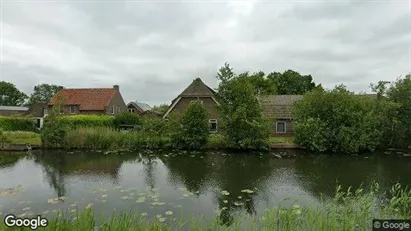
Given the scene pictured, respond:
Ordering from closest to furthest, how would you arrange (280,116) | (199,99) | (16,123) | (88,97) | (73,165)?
(73,165) < (280,116) < (199,99) < (16,123) < (88,97)

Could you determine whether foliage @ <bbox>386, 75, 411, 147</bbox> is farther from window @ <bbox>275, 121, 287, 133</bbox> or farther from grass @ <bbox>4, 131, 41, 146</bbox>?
grass @ <bbox>4, 131, 41, 146</bbox>

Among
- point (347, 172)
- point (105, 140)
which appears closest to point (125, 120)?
point (105, 140)

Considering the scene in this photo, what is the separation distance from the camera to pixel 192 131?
26812mm

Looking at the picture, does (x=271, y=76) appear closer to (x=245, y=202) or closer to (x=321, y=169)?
(x=321, y=169)

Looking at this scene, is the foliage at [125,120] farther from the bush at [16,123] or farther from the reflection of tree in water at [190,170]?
the reflection of tree in water at [190,170]

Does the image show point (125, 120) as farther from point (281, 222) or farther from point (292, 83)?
point (292, 83)

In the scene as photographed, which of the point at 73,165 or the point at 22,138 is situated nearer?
the point at 73,165

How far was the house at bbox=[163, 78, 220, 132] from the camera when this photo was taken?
31688 mm

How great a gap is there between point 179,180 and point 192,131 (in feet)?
39.9

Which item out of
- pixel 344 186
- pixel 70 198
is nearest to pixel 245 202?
pixel 344 186

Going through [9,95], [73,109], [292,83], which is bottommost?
[73,109]

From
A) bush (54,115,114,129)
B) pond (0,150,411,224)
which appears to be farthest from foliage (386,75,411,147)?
bush (54,115,114,129)

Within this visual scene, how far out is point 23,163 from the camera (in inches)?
771

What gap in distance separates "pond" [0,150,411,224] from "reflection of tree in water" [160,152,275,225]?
0.12ft
